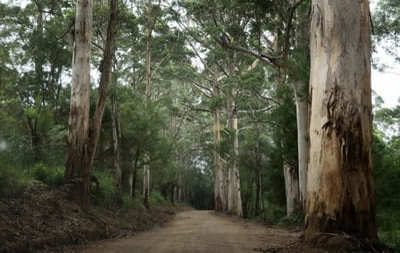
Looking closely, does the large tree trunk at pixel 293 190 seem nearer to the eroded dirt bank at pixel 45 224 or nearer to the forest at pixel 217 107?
the forest at pixel 217 107

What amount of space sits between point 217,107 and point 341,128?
2091cm

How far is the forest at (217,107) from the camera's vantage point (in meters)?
5.29

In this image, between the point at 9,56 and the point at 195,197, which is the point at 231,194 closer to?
the point at 9,56

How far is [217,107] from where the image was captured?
85.5 ft

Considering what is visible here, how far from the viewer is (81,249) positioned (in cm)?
600

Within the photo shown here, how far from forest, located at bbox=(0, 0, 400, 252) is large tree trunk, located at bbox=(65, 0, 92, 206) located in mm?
28

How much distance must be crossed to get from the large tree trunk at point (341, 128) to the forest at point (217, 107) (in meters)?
→ 0.02

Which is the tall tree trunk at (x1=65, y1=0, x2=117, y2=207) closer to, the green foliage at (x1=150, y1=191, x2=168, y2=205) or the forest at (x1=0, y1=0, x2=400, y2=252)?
the forest at (x1=0, y1=0, x2=400, y2=252)

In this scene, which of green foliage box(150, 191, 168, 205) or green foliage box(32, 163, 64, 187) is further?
green foliage box(150, 191, 168, 205)

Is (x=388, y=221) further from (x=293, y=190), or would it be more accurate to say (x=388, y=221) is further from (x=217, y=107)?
(x=217, y=107)

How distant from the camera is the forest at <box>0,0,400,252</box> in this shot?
5.29 metres

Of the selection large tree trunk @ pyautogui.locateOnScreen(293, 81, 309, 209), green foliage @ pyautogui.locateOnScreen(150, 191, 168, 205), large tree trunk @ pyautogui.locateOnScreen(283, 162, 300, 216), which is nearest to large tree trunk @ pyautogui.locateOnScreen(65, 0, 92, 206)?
large tree trunk @ pyautogui.locateOnScreen(293, 81, 309, 209)

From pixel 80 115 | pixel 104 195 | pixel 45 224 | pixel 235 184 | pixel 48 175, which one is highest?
pixel 80 115

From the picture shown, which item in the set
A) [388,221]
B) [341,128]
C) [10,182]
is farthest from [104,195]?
[341,128]
